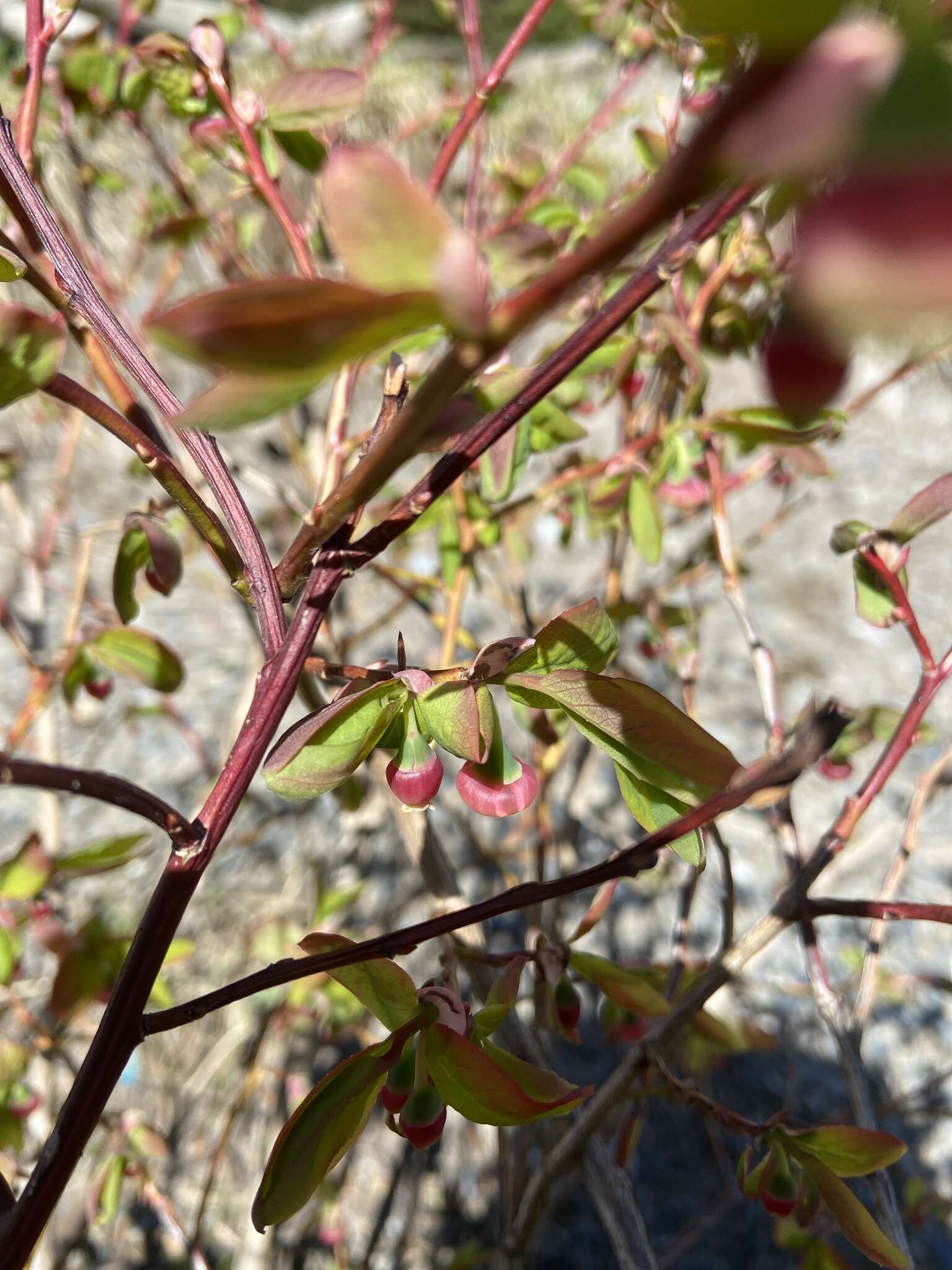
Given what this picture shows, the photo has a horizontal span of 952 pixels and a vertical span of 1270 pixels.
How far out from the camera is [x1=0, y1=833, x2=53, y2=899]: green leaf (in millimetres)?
595

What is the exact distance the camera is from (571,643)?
1.07 ft

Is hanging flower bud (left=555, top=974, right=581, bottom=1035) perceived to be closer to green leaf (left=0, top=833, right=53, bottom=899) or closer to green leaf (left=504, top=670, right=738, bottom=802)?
green leaf (left=504, top=670, right=738, bottom=802)

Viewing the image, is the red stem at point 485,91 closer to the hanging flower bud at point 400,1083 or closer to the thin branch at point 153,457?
the thin branch at point 153,457

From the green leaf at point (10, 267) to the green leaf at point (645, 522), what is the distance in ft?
1.58

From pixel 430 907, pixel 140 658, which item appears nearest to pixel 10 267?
pixel 140 658

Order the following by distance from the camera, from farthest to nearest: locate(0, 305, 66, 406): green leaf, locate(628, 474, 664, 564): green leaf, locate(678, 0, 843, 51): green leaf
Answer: locate(628, 474, 664, 564): green leaf < locate(0, 305, 66, 406): green leaf < locate(678, 0, 843, 51): green leaf

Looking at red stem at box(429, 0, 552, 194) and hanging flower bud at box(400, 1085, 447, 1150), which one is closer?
hanging flower bud at box(400, 1085, 447, 1150)

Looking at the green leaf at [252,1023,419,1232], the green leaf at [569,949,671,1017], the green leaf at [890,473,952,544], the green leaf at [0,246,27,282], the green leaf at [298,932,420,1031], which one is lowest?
the green leaf at [252,1023,419,1232]

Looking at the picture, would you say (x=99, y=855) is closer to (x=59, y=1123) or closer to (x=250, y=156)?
(x=59, y=1123)

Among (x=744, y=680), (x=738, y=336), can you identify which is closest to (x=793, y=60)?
(x=738, y=336)

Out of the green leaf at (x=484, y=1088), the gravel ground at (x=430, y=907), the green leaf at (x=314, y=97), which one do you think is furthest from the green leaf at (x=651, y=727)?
the gravel ground at (x=430, y=907)

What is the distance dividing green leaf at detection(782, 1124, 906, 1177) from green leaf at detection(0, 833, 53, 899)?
1.55ft

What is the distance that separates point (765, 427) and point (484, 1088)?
39 cm

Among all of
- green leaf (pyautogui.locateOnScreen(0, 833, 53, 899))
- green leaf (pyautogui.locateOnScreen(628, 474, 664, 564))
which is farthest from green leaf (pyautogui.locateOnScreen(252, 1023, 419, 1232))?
green leaf (pyautogui.locateOnScreen(628, 474, 664, 564))
